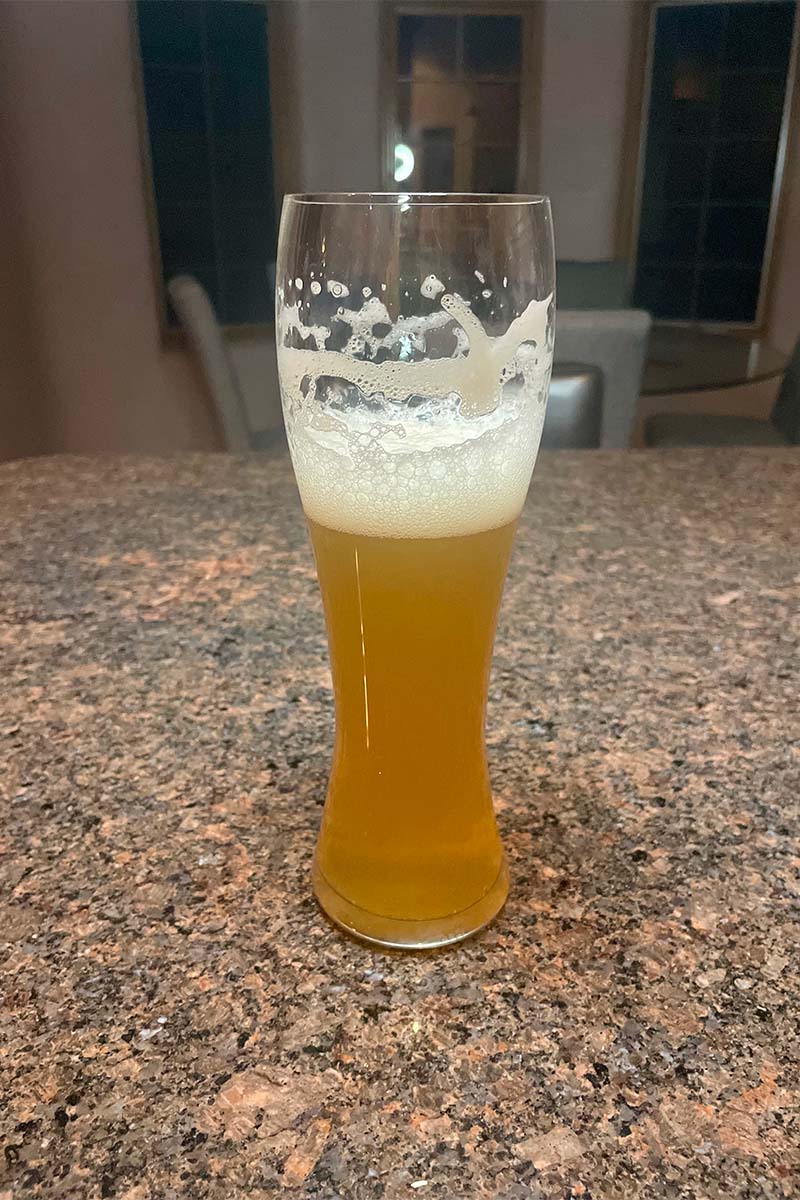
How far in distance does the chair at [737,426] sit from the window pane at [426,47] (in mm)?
844

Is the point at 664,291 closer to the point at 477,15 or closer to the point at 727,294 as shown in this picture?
the point at 727,294

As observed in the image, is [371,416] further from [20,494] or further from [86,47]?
[86,47]

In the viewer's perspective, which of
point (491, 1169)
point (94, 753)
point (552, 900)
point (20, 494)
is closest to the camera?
point (491, 1169)

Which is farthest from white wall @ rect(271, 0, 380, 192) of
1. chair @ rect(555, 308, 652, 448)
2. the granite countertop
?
the granite countertop

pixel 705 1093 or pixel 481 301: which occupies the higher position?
pixel 481 301

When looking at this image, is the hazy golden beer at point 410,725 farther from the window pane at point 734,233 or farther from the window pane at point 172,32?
the window pane at point 734,233

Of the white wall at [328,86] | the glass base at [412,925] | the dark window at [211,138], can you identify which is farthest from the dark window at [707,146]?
the glass base at [412,925]

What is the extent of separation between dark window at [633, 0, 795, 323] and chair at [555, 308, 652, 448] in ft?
0.23

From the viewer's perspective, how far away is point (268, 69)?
5.19 ft

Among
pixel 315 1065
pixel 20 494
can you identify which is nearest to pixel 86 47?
pixel 20 494

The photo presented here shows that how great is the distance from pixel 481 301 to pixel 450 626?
15cm

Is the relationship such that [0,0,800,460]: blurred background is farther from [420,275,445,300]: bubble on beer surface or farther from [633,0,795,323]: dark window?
[420,275,445,300]: bubble on beer surface

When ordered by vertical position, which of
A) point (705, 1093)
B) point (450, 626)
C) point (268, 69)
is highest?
point (268, 69)

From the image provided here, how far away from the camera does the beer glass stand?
0.41 m
